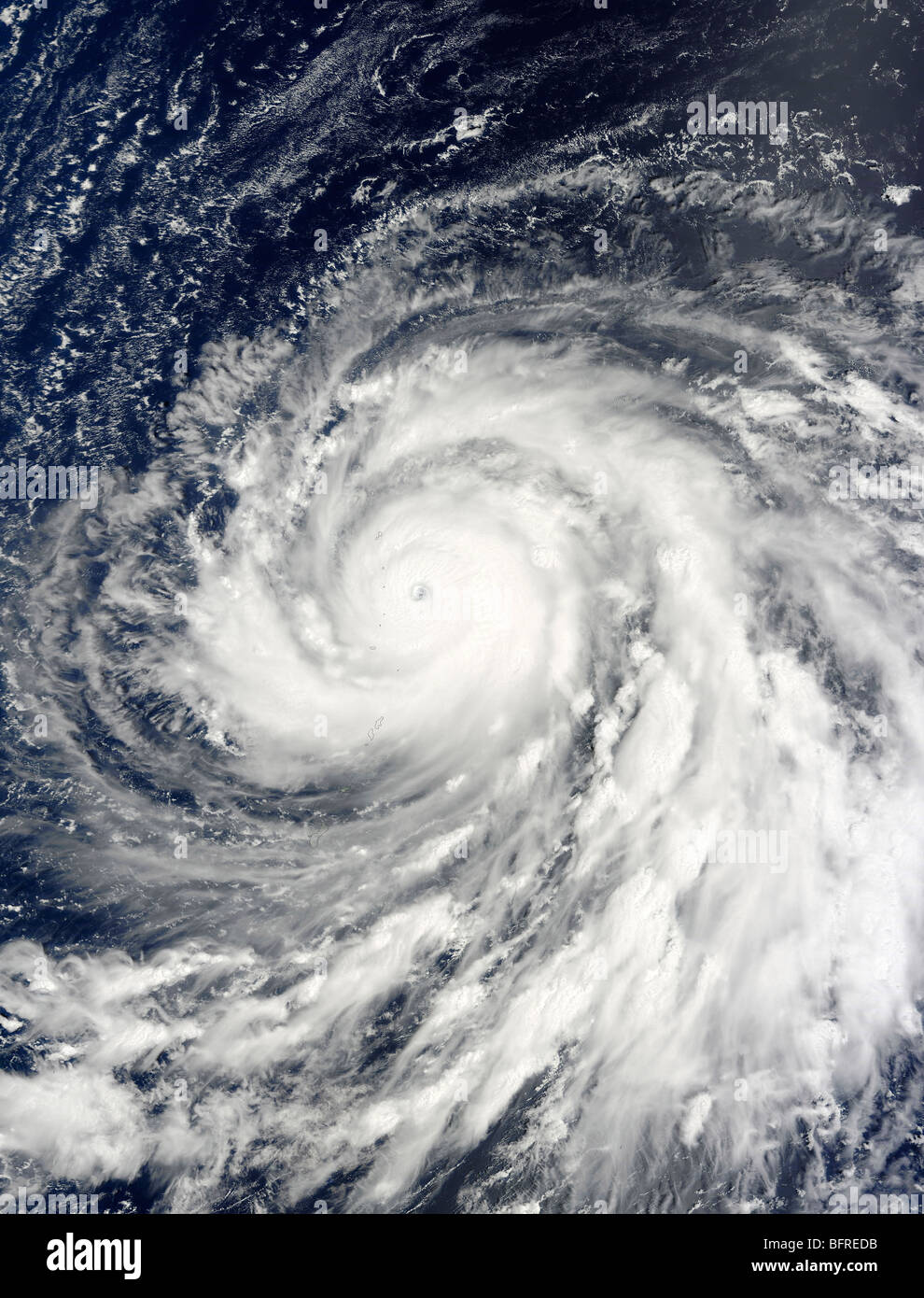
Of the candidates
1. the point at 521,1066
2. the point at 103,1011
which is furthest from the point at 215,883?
the point at 521,1066

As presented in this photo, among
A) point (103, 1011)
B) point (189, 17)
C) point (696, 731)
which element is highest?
point (189, 17)

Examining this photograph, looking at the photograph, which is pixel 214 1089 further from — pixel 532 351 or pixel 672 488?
pixel 532 351

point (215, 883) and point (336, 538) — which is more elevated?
point (336, 538)
